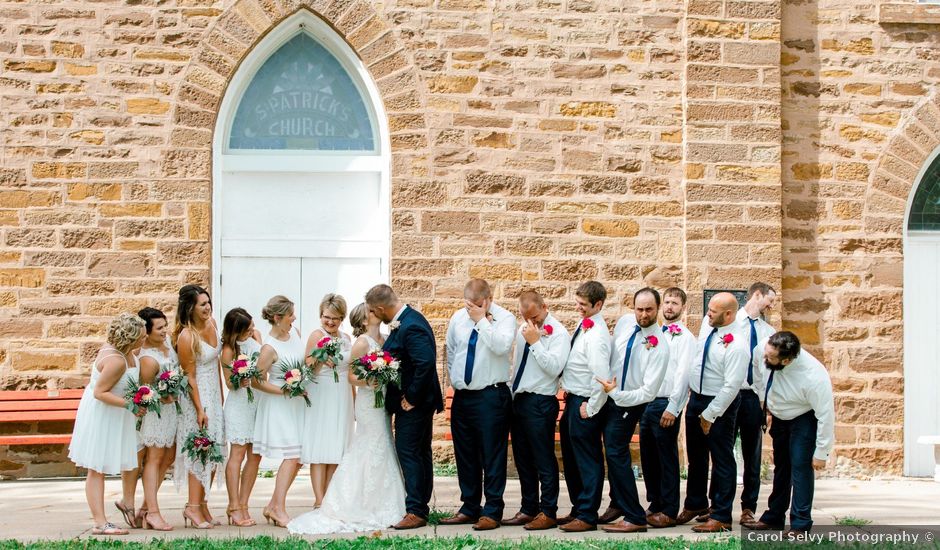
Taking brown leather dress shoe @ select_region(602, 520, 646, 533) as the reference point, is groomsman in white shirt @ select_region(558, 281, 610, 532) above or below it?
above

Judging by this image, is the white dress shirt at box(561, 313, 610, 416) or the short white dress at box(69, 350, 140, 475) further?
the white dress shirt at box(561, 313, 610, 416)

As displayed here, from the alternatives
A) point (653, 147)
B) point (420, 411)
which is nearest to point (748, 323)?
point (420, 411)

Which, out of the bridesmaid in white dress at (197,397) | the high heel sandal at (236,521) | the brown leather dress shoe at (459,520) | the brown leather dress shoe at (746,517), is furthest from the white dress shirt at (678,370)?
the bridesmaid in white dress at (197,397)

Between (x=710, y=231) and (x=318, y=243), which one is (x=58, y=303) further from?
(x=710, y=231)

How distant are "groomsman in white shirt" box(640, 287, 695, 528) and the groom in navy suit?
1529 mm

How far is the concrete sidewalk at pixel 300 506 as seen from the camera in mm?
8266

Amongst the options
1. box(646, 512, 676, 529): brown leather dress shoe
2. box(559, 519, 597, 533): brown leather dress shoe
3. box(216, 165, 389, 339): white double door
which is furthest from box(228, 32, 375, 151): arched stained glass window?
box(646, 512, 676, 529): brown leather dress shoe

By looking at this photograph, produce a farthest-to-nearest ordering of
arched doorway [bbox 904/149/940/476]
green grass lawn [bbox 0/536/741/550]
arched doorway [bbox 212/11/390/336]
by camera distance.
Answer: arched doorway [bbox 904/149/940/476]
arched doorway [bbox 212/11/390/336]
green grass lawn [bbox 0/536/741/550]

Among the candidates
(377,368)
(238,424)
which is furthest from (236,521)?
(377,368)

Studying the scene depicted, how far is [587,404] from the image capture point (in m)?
8.43

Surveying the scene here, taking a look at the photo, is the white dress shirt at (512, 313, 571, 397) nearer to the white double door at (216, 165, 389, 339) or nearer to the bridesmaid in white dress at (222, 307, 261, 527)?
the bridesmaid in white dress at (222, 307, 261, 527)

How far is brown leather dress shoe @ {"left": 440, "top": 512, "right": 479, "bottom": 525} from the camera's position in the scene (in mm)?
8641

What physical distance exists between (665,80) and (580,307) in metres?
3.61

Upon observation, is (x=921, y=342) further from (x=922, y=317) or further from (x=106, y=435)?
(x=106, y=435)
